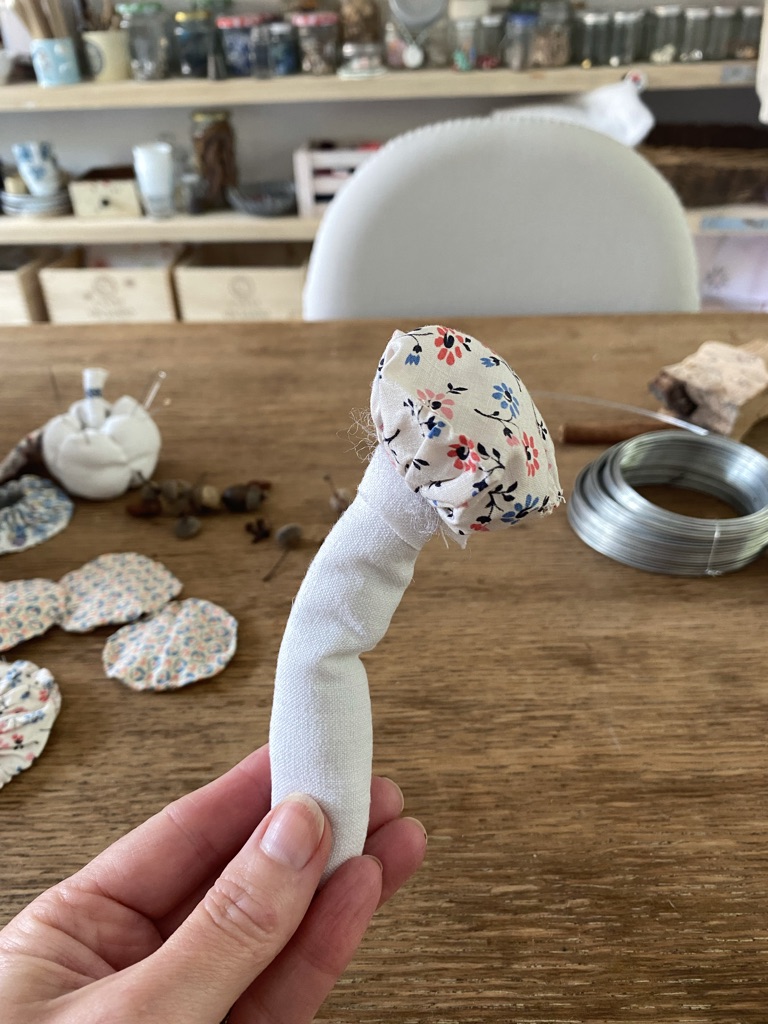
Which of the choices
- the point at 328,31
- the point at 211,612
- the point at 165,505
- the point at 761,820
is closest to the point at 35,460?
the point at 165,505

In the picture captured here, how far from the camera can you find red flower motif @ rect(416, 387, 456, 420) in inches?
12.2

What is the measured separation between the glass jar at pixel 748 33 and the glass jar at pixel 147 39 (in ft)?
4.13

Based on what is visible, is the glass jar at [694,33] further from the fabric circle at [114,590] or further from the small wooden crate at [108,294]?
the fabric circle at [114,590]

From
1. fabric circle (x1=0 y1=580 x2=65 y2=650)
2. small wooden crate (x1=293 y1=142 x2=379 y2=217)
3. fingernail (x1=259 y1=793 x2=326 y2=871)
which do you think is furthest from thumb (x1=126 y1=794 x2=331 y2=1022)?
small wooden crate (x1=293 y1=142 x2=379 y2=217)

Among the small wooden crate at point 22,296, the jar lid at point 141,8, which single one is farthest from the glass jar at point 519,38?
the small wooden crate at point 22,296

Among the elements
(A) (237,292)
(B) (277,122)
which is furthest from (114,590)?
(B) (277,122)

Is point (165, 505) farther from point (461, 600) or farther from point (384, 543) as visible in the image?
point (384, 543)

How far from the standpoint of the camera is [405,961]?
38 centimetres

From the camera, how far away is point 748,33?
1.72 metres

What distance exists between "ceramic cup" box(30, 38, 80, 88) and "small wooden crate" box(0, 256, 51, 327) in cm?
44

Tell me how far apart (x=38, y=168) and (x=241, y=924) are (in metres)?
2.05

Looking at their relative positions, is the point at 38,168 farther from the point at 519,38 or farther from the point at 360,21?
the point at 519,38

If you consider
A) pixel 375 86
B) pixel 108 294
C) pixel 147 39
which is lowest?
pixel 108 294

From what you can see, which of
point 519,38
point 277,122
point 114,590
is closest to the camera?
point 114,590
